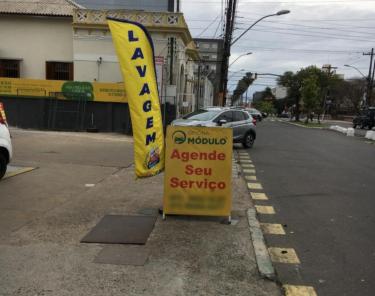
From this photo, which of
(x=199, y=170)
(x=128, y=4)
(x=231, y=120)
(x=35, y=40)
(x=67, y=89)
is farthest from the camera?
(x=128, y=4)

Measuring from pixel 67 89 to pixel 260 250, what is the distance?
60.3 feet

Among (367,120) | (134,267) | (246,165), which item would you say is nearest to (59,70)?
(246,165)

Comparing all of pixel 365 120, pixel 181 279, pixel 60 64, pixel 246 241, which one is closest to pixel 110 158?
pixel 246 241

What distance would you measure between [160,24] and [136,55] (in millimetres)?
19994

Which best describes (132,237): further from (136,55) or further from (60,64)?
(60,64)

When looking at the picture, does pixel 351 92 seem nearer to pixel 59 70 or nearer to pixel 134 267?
pixel 59 70

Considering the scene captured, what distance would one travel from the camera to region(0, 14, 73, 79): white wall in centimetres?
2806

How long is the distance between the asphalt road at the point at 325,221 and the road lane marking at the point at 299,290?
0.09 m

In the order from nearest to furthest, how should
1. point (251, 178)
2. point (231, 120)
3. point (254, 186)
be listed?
point (254, 186) → point (251, 178) → point (231, 120)

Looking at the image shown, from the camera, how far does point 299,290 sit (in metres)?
4.34

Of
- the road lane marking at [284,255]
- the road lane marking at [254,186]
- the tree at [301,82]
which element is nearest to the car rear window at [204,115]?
the road lane marking at [254,186]

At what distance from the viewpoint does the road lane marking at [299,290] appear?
4.25 metres

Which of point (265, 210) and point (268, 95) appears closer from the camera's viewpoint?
point (265, 210)

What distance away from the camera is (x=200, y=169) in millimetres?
6430
